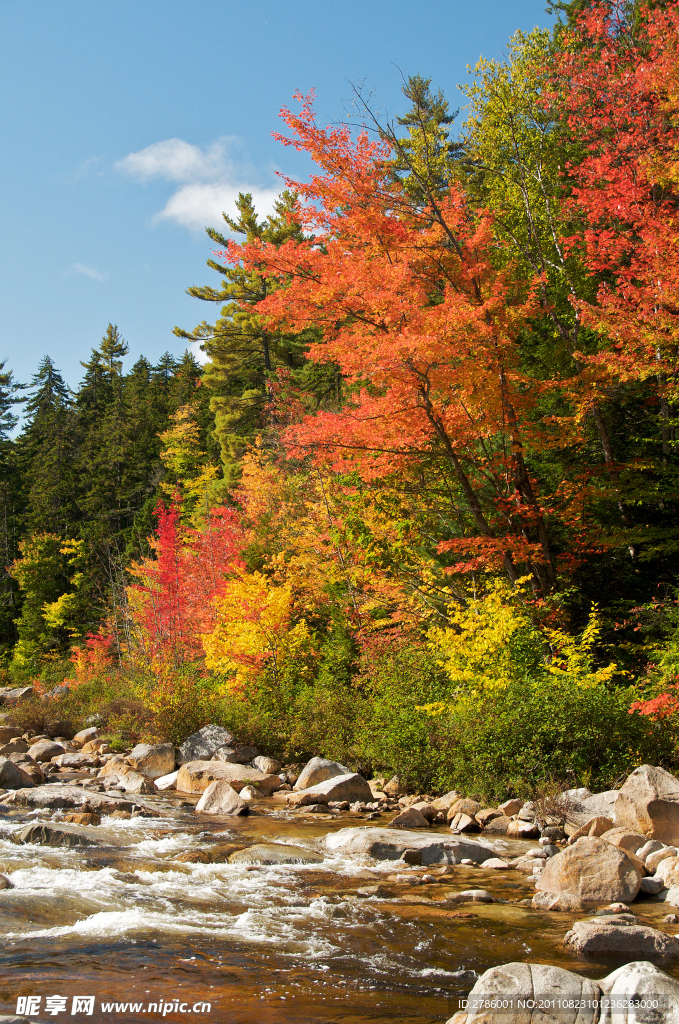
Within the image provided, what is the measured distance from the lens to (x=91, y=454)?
42531 millimetres

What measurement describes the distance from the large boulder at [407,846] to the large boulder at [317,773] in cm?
306

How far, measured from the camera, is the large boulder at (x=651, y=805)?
6.88 m

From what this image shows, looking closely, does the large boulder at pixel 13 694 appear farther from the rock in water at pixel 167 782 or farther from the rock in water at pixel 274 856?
the rock in water at pixel 274 856

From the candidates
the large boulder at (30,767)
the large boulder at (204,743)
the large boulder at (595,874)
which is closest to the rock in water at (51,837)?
the large boulder at (30,767)

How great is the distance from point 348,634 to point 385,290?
7.71 meters

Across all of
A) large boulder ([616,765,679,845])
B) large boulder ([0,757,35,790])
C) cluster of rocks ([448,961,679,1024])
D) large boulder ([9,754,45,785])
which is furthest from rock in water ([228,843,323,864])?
large boulder ([9,754,45,785])

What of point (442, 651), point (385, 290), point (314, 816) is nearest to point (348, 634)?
point (442, 651)

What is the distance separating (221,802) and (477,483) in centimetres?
712

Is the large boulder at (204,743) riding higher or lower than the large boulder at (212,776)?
higher

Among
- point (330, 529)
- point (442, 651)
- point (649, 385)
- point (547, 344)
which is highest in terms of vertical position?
point (547, 344)

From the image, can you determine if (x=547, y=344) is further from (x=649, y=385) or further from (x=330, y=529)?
(x=330, y=529)

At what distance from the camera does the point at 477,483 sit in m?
12.9

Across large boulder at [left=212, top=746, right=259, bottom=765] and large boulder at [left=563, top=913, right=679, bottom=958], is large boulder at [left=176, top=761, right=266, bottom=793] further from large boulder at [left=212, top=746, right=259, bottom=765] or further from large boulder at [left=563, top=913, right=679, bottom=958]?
large boulder at [left=563, top=913, right=679, bottom=958]

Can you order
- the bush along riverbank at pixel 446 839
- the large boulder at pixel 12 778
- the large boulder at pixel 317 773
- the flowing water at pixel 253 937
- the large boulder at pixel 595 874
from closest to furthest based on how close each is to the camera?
1. the flowing water at pixel 253 937
2. the bush along riverbank at pixel 446 839
3. the large boulder at pixel 595 874
4. the large boulder at pixel 317 773
5. the large boulder at pixel 12 778
